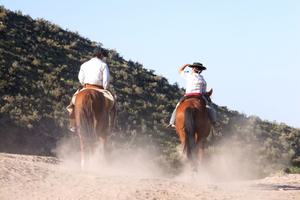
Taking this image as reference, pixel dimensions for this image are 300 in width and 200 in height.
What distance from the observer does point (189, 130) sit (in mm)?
15445

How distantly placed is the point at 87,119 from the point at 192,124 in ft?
8.86

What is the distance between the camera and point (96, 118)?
15.0 metres

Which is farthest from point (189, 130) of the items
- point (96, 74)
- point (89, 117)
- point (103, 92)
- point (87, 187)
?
point (87, 187)

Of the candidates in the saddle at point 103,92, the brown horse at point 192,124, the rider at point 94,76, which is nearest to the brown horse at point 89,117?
the saddle at point 103,92

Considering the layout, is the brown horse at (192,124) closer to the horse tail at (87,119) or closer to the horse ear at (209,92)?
the horse ear at (209,92)

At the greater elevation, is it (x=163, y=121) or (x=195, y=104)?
(x=163, y=121)

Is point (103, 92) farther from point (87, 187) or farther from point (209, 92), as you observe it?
point (87, 187)

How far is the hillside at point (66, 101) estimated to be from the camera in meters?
27.0

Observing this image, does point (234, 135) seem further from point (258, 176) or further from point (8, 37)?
point (8, 37)

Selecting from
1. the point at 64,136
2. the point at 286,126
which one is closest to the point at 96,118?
the point at 64,136

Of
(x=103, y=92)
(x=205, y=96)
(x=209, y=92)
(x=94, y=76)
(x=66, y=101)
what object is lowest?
(x=103, y=92)

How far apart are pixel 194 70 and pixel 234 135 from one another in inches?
836

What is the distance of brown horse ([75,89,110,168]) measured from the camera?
A: 14641 millimetres

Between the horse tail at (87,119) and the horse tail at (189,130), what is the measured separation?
235 cm
